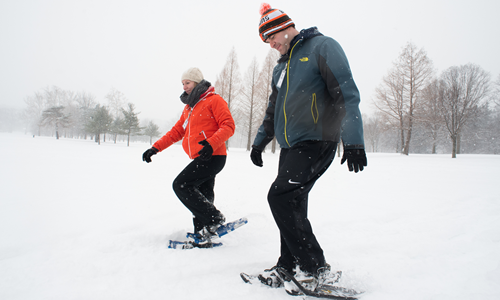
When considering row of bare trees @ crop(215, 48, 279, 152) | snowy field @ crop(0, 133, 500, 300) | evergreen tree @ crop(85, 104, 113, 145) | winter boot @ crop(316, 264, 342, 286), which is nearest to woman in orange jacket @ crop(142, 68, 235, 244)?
snowy field @ crop(0, 133, 500, 300)

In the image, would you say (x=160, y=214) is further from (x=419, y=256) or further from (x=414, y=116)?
(x=414, y=116)

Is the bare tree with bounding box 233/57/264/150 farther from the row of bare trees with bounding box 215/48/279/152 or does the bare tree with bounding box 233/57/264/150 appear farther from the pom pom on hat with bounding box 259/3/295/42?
the pom pom on hat with bounding box 259/3/295/42

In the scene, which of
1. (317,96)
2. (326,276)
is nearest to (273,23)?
(317,96)

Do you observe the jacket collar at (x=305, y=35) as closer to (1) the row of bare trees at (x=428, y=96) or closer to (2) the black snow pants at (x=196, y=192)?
(2) the black snow pants at (x=196, y=192)

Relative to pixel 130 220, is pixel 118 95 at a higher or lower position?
higher

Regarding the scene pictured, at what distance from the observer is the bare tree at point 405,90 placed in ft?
67.1

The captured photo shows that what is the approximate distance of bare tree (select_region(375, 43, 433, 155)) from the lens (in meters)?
20.5

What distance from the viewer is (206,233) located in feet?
7.81

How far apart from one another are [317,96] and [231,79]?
80.7ft

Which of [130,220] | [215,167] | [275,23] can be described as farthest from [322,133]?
[130,220]

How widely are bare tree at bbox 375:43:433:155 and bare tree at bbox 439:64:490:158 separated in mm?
1908

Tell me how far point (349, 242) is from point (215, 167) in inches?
67.6

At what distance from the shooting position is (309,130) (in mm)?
1572

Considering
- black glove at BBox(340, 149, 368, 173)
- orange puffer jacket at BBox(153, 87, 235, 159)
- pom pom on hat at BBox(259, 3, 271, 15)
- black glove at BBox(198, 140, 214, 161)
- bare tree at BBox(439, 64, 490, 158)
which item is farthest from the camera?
bare tree at BBox(439, 64, 490, 158)
